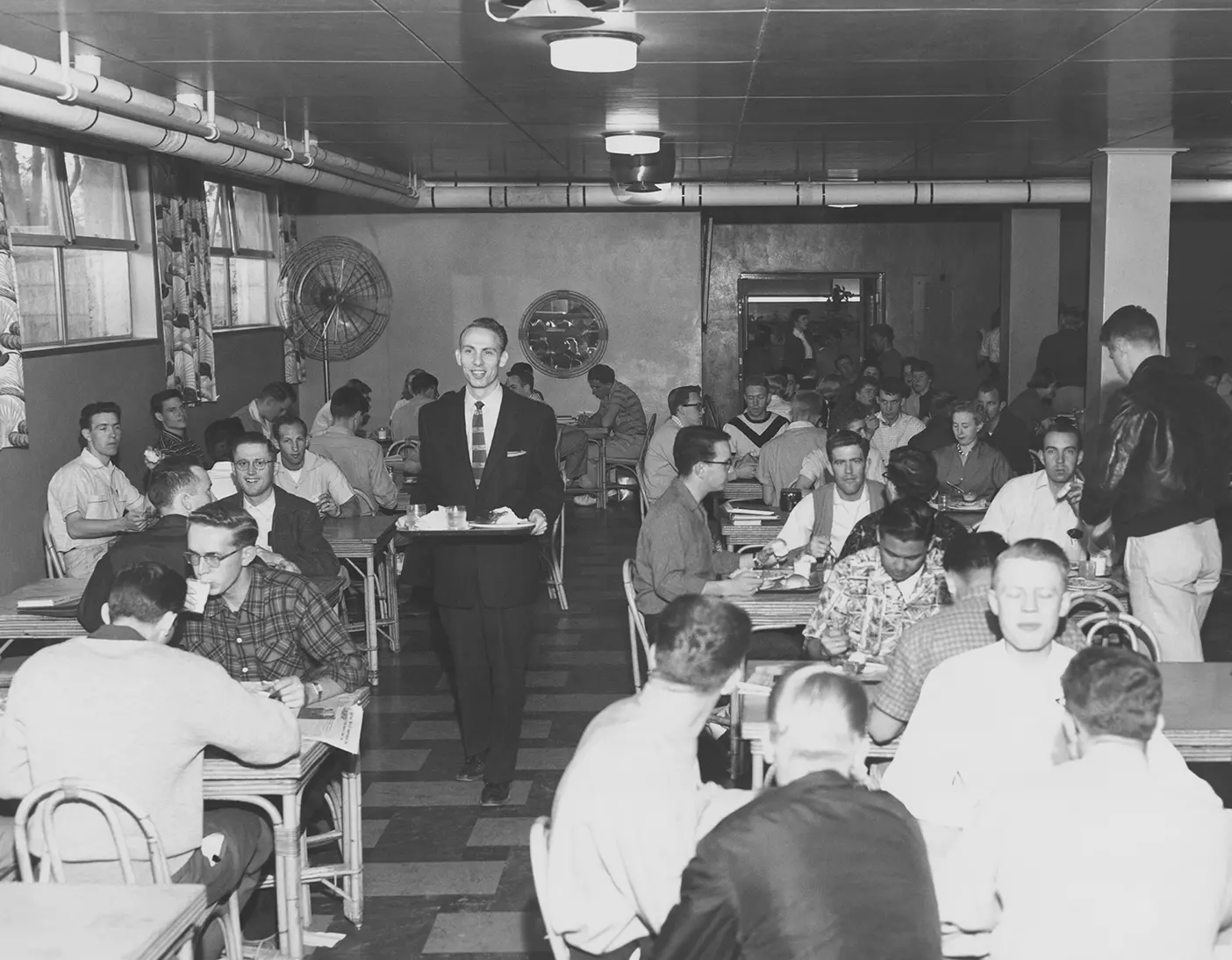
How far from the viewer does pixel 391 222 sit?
14055 millimetres

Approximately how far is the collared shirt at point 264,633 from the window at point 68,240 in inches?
159

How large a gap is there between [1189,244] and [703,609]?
1615cm

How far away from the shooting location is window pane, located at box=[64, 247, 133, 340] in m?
8.75

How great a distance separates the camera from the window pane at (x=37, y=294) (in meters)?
8.05

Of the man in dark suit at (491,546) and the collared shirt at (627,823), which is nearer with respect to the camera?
the collared shirt at (627,823)

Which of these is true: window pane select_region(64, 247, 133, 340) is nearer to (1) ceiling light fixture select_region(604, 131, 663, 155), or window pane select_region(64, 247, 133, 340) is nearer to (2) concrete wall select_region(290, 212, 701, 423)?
(1) ceiling light fixture select_region(604, 131, 663, 155)

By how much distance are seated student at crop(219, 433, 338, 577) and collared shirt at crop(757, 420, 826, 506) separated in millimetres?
3080

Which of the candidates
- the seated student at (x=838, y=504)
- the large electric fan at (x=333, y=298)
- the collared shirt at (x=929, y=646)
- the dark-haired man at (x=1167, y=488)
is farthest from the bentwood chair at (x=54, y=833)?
the large electric fan at (x=333, y=298)

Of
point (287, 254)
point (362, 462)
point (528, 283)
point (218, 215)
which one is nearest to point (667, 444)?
point (362, 462)

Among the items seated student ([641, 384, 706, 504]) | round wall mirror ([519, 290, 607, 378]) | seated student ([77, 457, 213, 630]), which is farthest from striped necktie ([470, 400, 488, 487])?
round wall mirror ([519, 290, 607, 378])

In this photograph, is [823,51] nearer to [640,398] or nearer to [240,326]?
[240,326]

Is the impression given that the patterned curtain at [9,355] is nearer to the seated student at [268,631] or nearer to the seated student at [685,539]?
the seated student at [268,631]

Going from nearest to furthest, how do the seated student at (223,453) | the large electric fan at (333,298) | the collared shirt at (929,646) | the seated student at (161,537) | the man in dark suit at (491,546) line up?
the collared shirt at (929,646), the seated student at (161,537), the man in dark suit at (491,546), the seated student at (223,453), the large electric fan at (333,298)

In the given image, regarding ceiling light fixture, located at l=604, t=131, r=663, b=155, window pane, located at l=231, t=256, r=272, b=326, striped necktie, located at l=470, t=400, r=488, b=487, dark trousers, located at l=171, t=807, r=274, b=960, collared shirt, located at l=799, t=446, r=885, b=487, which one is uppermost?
ceiling light fixture, located at l=604, t=131, r=663, b=155
